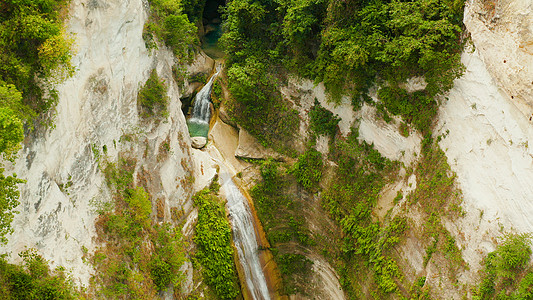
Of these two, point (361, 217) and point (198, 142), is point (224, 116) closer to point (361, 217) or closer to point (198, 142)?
point (198, 142)

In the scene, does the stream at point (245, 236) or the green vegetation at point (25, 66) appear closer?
the green vegetation at point (25, 66)

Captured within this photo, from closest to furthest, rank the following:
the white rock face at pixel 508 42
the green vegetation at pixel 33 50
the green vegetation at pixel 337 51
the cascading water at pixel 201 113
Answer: the green vegetation at pixel 33 50 → the white rock face at pixel 508 42 → the green vegetation at pixel 337 51 → the cascading water at pixel 201 113

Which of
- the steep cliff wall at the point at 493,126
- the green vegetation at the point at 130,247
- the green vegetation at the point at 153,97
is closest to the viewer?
the steep cliff wall at the point at 493,126

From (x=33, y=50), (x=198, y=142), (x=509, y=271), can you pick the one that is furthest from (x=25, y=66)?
(x=509, y=271)

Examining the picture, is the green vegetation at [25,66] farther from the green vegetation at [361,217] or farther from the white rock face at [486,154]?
the white rock face at [486,154]

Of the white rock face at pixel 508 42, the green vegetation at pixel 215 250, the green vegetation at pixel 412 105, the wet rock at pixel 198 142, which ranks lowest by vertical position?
the green vegetation at pixel 215 250

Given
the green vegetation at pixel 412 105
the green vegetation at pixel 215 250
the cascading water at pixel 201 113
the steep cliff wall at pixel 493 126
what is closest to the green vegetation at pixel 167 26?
the cascading water at pixel 201 113

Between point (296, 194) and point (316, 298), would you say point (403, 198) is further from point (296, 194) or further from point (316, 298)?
point (316, 298)

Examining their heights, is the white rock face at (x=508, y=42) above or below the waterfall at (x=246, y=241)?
above
